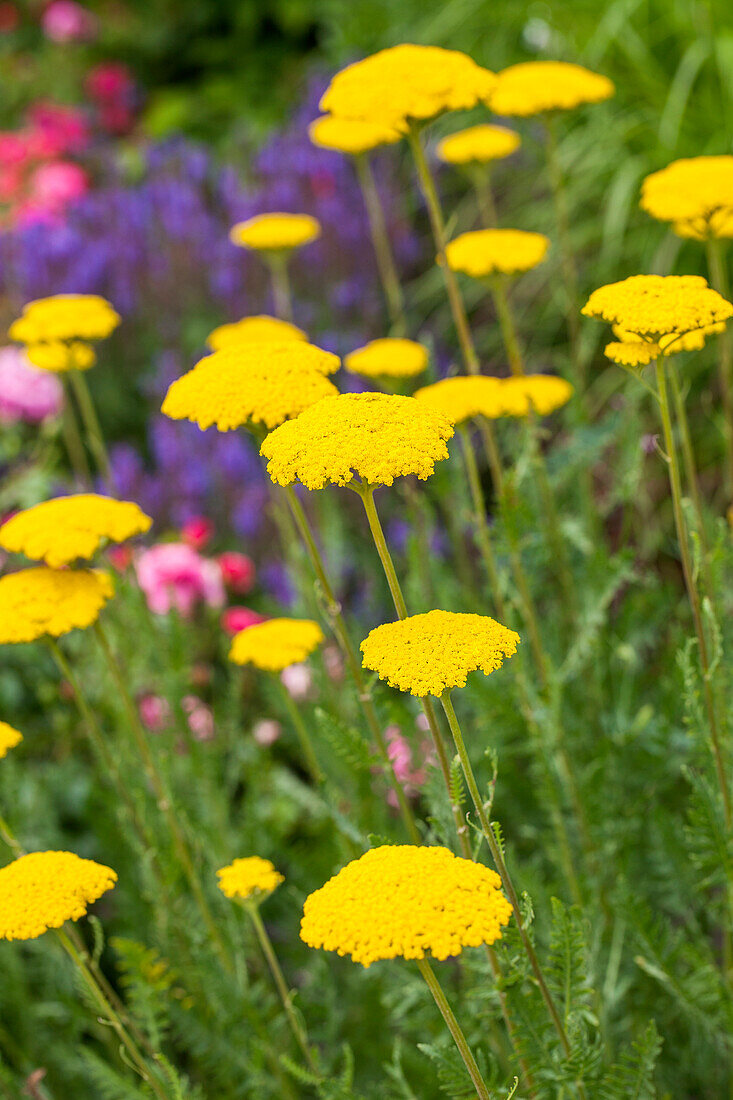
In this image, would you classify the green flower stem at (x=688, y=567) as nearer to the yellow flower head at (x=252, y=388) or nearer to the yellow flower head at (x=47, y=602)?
the yellow flower head at (x=252, y=388)

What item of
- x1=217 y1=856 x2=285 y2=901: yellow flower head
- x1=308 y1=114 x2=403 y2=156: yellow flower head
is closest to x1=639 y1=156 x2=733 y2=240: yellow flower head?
x1=308 y1=114 x2=403 y2=156: yellow flower head

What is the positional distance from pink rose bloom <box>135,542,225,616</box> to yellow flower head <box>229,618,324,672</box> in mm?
756

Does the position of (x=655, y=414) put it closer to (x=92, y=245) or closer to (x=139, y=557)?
(x=139, y=557)

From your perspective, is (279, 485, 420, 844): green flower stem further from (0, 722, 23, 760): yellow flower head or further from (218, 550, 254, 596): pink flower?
(218, 550, 254, 596): pink flower

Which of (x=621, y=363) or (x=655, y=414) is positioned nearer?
(x=621, y=363)

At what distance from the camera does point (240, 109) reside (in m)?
4.45

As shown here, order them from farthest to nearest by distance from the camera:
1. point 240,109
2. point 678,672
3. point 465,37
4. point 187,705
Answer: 1. point 240,109
2. point 465,37
3. point 187,705
4. point 678,672

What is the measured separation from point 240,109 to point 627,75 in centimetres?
198

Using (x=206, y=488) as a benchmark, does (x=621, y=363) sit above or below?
above

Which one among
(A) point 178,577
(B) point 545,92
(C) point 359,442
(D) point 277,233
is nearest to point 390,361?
(D) point 277,233

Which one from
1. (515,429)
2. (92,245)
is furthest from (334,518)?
(92,245)

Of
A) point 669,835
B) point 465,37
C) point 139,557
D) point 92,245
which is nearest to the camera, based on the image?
point 669,835

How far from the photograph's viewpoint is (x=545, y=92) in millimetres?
1270

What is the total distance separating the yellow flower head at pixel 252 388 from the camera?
828 millimetres
